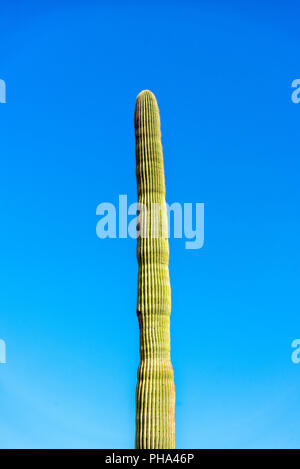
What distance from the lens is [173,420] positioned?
1226 cm

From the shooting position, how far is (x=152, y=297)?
503 inches

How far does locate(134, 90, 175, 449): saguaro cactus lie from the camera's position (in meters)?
12.0

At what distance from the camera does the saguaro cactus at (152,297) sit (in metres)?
12.0

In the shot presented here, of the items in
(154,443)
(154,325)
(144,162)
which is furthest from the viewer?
(144,162)

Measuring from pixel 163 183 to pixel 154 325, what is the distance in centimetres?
285

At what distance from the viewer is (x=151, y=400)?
12086mm

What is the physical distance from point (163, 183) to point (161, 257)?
5.08ft
